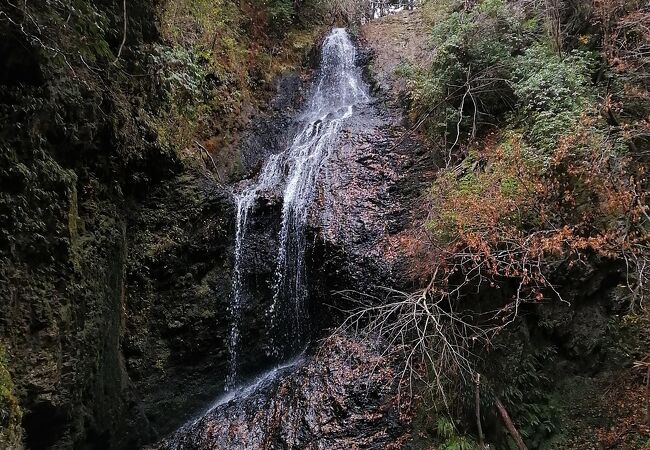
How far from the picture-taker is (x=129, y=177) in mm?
7383

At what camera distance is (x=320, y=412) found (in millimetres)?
5703

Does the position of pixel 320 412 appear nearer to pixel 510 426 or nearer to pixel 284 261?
pixel 510 426

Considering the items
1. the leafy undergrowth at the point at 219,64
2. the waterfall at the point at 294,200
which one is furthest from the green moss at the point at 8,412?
the leafy undergrowth at the point at 219,64

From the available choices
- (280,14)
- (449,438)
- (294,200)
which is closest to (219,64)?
(280,14)

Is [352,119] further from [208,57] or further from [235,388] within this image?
[235,388]

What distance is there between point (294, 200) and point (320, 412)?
4177 mm

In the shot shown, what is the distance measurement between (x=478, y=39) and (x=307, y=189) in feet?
13.5

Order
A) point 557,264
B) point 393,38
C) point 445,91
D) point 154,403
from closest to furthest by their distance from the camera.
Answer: point 557,264
point 154,403
point 445,91
point 393,38

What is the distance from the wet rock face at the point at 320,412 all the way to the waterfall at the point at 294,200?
108cm

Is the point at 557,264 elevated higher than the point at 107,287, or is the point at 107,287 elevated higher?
the point at 107,287

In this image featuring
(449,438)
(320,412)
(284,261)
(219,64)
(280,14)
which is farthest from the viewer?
(280,14)

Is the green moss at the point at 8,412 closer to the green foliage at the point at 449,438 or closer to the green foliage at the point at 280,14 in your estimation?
the green foliage at the point at 449,438

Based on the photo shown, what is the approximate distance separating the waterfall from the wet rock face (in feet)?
3.55

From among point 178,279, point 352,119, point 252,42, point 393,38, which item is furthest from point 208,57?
point 393,38
